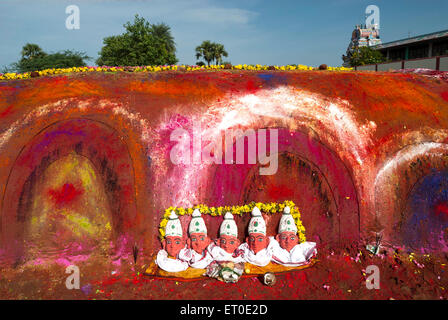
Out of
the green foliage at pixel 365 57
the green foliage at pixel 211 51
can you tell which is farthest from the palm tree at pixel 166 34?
the green foliage at pixel 365 57

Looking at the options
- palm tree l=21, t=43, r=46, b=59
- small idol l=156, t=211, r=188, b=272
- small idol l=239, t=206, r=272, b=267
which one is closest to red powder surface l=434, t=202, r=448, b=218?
small idol l=239, t=206, r=272, b=267

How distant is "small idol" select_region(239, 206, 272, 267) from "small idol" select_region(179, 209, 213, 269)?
629 mm

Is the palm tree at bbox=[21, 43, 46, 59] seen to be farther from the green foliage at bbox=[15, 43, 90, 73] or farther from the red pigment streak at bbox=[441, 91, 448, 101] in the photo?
the red pigment streak at bbox=[441, 91, 448, 101]

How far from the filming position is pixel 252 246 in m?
5.00

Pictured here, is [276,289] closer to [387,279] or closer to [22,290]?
[387,279]

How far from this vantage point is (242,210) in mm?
5180

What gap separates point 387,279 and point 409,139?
270 centimetres

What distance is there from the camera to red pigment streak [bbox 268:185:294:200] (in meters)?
5.30

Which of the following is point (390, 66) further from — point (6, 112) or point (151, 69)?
point (6, 112)

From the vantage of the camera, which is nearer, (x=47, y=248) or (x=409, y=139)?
(x=47, y=248)

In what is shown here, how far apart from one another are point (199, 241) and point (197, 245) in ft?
0.26

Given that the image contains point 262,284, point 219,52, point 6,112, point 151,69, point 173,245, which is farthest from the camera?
point 219,52

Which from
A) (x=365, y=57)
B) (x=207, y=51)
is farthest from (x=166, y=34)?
(x=365, y=57)
